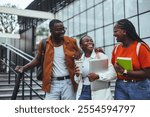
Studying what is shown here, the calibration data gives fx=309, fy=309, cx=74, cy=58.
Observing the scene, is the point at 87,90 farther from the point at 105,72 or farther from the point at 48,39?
the point at 48,39

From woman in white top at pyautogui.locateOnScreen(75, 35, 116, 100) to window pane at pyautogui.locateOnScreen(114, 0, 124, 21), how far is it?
11.1m

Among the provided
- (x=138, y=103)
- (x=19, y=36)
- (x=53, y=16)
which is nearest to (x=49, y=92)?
(x=138, y=103)

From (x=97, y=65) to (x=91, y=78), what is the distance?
0.14 m

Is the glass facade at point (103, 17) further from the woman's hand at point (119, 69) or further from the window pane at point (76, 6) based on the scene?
the woman's hand at point (119, 69)

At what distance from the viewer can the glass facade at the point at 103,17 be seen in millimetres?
12602

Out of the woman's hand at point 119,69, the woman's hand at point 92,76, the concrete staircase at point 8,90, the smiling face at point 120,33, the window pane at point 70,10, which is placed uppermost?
the window pane at point 70,10

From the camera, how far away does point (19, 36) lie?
65.8 ft

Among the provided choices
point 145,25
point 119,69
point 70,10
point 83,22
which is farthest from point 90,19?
point 119,69

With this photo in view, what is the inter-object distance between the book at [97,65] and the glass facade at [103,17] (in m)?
9.53

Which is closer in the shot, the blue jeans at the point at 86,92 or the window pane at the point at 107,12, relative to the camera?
the blue jeans at the point at 86,92

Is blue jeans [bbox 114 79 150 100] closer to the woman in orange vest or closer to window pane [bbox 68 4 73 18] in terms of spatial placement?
the woman in orange vest

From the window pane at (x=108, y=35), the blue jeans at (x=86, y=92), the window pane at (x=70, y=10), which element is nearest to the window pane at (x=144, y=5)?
the window pane at (x=108, y=35)

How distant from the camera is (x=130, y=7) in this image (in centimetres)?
1347

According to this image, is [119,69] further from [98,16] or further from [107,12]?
[98,16]
